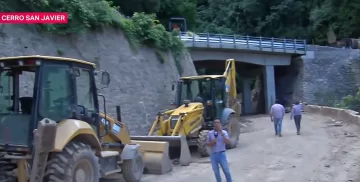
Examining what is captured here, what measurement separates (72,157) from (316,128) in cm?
1820

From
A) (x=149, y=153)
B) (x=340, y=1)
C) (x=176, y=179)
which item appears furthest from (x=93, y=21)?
(x=340, y=1)

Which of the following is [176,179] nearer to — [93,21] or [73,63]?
[73,63]

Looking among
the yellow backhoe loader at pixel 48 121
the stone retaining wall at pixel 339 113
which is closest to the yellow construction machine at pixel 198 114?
the yellow backhoe loader at pixel 48 121

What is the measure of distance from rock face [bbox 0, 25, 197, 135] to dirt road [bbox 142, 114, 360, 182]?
433 centimetres

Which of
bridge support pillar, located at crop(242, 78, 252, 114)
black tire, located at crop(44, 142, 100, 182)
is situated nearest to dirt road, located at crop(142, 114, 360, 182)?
black tire, located at crop(44, 142, 100, 182)

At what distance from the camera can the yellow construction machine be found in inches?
612

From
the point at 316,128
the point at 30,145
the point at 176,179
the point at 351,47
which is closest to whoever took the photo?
the point at 30,145

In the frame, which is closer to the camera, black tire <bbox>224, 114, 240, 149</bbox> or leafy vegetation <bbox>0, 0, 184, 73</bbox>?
leafy vegetation <bbox>0, 0, 184, 73</bbox>

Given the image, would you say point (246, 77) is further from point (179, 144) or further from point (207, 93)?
point (179, 144)

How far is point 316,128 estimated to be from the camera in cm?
2483

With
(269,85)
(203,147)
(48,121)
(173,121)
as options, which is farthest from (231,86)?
(269,85)

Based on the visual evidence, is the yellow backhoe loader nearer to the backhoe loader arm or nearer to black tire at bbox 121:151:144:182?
black tire at bbox 121:151:144:182

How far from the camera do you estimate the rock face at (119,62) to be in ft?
52.1

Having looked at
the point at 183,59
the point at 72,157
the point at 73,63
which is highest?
the point at 183,59
